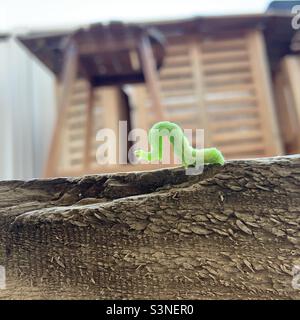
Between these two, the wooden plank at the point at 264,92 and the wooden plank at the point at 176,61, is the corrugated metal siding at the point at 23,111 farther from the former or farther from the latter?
the wooden plank at the point at 264,92

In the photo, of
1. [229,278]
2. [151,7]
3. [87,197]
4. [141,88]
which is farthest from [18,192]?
[141,88]

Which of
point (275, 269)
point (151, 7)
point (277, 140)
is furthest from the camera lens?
point (277, 140)

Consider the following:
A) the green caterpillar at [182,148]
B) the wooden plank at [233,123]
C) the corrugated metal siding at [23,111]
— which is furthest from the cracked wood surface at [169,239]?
the wooden plank at [233,123]

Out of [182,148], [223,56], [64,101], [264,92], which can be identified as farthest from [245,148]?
[182,148]

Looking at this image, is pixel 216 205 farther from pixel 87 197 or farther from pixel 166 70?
pixel 166 70

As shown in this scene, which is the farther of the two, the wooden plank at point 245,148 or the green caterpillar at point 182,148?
the wooden plank at point 245,148

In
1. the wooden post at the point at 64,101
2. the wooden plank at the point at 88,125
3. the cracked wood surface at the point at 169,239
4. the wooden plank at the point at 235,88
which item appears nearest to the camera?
the cracked wood surface at the point at 169,239

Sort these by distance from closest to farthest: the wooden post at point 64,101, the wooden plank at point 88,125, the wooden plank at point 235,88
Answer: the wooden post at point 64,101 < the wooden plank at point 88,125 < the wooden plank at point 235,88
